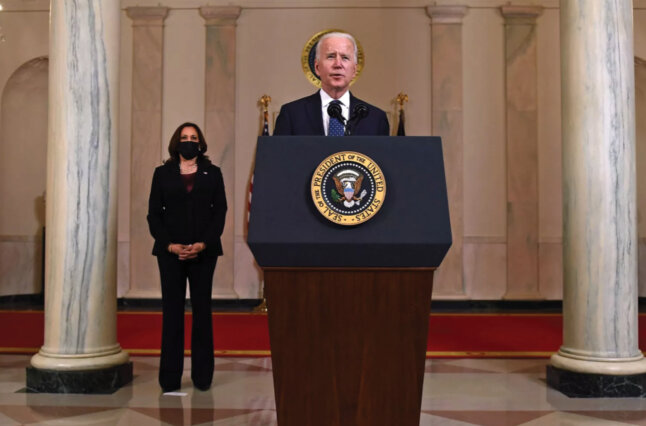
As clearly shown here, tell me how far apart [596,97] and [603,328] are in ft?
5.18

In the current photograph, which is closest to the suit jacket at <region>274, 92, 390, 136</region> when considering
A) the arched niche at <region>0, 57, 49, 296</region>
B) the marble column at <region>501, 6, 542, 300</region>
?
the marble column at <region>501, 6, 542, 300</region>

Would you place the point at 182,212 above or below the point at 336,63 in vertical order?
below

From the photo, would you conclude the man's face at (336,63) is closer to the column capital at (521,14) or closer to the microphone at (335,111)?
the microphone at (335,111)

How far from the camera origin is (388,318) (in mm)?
2418

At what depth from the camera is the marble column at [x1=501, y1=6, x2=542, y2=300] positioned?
11000mm

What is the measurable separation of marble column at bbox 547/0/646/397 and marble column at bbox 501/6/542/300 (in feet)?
19.4

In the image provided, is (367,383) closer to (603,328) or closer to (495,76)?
(603,328)

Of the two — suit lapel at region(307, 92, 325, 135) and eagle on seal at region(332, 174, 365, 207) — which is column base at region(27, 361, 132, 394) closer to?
suit lapel at region(307, 92, 325, 135)

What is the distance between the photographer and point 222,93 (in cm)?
1127

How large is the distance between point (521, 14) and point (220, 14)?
4573mm

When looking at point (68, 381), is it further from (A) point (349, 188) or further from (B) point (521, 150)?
(B) point (521, 150)

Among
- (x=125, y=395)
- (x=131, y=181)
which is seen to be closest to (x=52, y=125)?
(x=125, y=395)

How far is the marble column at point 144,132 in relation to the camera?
11.0 metres

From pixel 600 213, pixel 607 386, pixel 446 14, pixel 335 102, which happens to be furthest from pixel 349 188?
pixel 446 14
